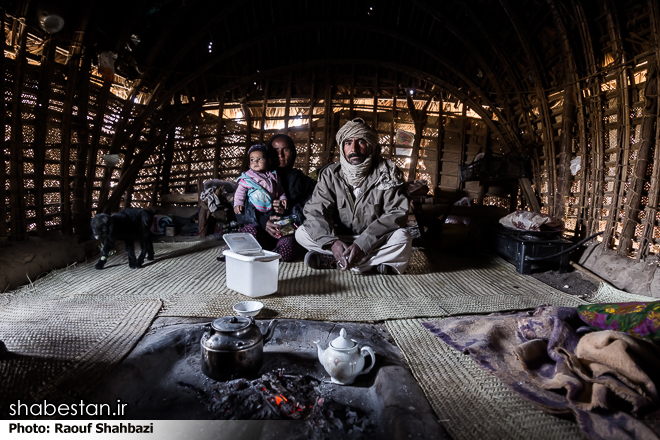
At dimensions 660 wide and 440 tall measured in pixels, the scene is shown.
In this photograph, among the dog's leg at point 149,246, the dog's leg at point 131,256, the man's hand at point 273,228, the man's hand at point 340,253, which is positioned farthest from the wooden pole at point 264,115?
the man's hand at point 340,253

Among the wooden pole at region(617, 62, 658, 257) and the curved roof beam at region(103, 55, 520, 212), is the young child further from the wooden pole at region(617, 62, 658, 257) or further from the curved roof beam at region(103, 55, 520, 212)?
the wooden pole at region(617, 62, 658, 257)

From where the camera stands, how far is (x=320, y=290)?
8.39 ft

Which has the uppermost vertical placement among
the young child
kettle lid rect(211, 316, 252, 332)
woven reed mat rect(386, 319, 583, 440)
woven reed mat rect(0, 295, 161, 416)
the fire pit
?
the young child

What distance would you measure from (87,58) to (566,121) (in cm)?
557

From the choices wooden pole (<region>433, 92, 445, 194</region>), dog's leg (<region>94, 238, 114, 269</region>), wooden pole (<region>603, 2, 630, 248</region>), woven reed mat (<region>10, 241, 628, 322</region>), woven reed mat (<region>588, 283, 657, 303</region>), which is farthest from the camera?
wooden pole (<region>433, 92, 445, 194</region>)

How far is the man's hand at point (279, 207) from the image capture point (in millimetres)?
3593

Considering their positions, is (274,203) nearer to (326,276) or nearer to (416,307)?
(326,276)

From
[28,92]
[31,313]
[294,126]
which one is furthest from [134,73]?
[31,313]

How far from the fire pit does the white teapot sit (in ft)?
0.19

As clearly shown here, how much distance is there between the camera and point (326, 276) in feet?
9.80

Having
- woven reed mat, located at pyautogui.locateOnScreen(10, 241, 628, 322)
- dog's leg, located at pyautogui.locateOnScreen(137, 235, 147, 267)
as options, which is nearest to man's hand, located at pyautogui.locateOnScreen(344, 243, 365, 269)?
woven reed mat, located at pyautogui.locateOnScreen(10, 241, 628, 322)

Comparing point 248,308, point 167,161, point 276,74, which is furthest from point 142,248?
point 276,74

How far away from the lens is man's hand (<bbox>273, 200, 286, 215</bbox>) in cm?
359

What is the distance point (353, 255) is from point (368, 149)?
43.6 inches
